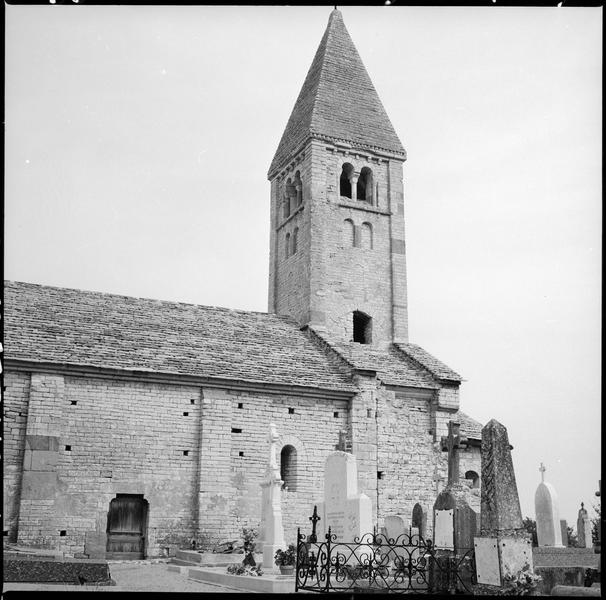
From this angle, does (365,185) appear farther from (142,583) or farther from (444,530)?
(142,583)

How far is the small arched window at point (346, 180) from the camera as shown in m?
30.8

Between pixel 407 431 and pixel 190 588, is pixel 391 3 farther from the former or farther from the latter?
pixel 407 431

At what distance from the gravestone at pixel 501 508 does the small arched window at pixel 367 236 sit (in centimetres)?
1865

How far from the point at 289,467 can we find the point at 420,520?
4.28 metres

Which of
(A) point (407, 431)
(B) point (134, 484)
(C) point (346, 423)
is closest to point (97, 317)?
(B) point (134, 484)

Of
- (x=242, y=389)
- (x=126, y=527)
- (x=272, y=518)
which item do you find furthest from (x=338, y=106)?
(x=272, y=518)

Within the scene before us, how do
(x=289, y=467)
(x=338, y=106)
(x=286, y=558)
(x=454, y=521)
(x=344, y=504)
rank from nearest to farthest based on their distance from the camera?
(x=454, y=521), (x=286, y=558), (x=344, y=504), (x=289, y=467), (x=338, y=106)

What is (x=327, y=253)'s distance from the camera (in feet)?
95.3

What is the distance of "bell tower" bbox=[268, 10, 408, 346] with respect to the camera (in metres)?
28.9

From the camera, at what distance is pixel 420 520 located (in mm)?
20797

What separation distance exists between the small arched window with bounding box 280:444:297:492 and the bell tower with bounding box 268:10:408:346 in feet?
19.6

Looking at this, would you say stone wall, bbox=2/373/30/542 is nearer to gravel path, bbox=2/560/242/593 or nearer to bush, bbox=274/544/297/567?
gravel path, bbox=2/560/242/593

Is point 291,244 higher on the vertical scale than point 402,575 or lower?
higher

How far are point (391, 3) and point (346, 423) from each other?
1711 cm
